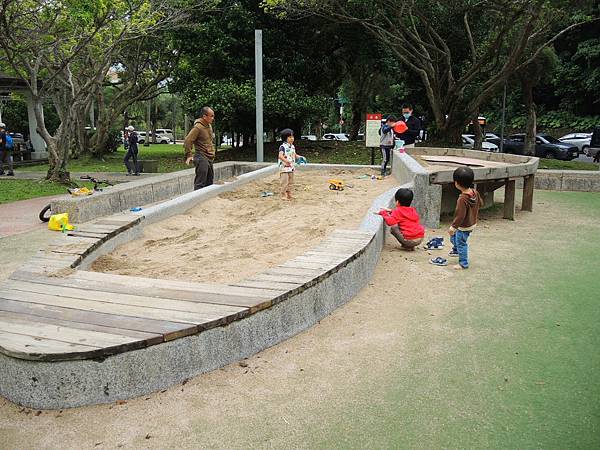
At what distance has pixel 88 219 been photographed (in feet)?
29.8

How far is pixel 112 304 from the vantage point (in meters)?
3.84

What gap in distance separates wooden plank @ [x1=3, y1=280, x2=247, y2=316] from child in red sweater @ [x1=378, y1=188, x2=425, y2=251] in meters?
3.50

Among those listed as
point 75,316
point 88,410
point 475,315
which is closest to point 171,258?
point 75,316

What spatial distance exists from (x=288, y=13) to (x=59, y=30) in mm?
7485

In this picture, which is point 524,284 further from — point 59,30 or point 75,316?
point 59,30

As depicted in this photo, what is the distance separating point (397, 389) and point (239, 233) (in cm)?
394

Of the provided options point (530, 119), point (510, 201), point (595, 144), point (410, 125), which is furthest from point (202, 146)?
point (595, 144)

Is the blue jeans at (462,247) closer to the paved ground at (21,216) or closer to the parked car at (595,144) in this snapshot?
the paved ground at (21,216)

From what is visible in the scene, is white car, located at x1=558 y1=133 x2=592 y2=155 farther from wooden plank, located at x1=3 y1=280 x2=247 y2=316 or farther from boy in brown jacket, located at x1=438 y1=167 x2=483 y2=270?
wooden plank, located at x1=3 y1=280 x2=247 y2=316

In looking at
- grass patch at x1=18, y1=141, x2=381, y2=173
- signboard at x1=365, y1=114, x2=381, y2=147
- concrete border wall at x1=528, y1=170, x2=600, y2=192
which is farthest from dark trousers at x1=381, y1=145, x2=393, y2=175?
grass patch at x1=18, y1=141, x2=381, y2=173

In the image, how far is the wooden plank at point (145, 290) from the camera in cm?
379

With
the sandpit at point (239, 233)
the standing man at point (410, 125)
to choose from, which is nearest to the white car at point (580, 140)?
the standing man at point (410, 125)

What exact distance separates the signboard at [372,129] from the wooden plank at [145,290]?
34.1 feet

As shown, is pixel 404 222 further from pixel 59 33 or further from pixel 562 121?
pixel 562 121
